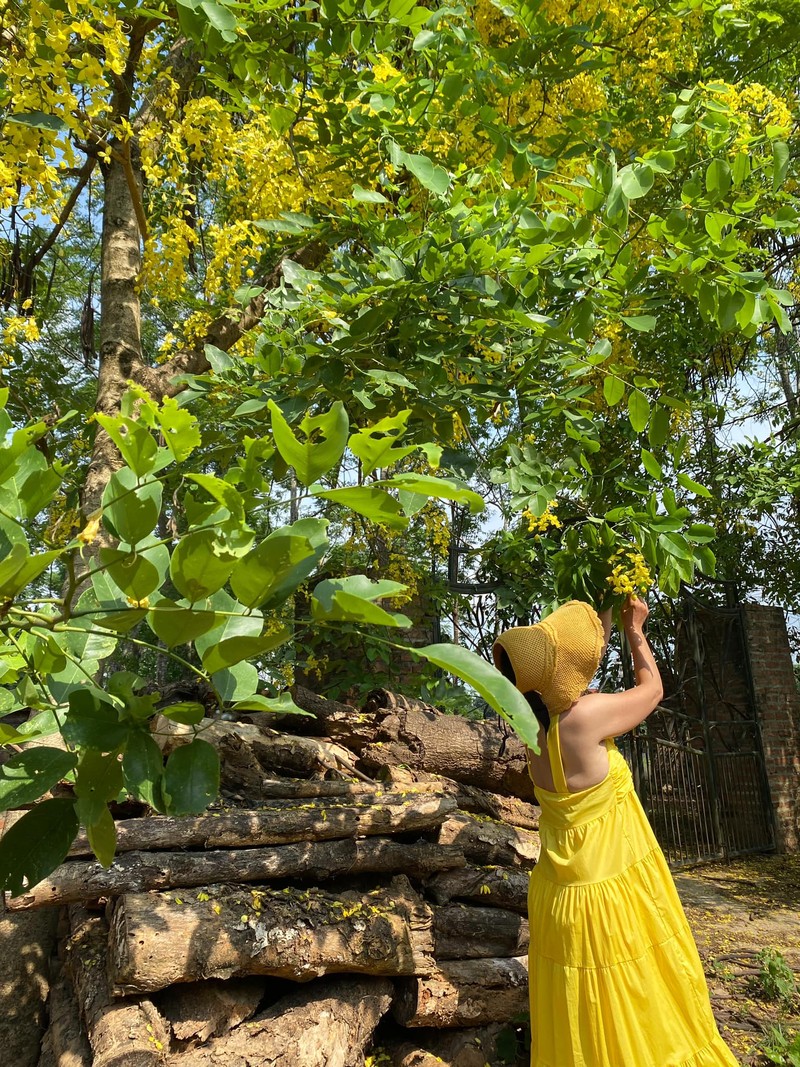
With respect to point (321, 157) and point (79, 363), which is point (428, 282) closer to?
point (321, 157)

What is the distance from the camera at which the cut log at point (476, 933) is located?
2.91 meters

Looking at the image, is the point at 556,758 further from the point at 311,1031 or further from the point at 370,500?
the point at 370,500

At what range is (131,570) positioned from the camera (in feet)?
1.88

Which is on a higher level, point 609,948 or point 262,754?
point 262,754

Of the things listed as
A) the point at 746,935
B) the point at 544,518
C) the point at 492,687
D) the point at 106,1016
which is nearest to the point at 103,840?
the point at 492,687

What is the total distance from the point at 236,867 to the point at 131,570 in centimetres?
229

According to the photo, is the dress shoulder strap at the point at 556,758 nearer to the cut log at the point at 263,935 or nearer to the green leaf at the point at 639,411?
the cut log at the point at 263,935

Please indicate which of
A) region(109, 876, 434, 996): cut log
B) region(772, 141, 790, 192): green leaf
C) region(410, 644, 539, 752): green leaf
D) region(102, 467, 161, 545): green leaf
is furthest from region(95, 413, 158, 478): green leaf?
region(109, 876, 434, 996): cut log

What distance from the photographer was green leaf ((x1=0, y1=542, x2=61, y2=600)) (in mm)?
556

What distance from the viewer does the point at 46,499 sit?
2.21 feet

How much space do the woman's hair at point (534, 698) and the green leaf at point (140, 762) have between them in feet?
6.67

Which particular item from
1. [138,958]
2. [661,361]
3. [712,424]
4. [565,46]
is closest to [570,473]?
[565,46]

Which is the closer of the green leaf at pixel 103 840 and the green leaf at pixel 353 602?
the green leaf at pixel 353 602

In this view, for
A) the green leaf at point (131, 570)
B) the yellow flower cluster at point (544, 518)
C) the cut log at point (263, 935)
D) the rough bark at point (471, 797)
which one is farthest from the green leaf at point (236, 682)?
the rough bark at point (471, 797)
